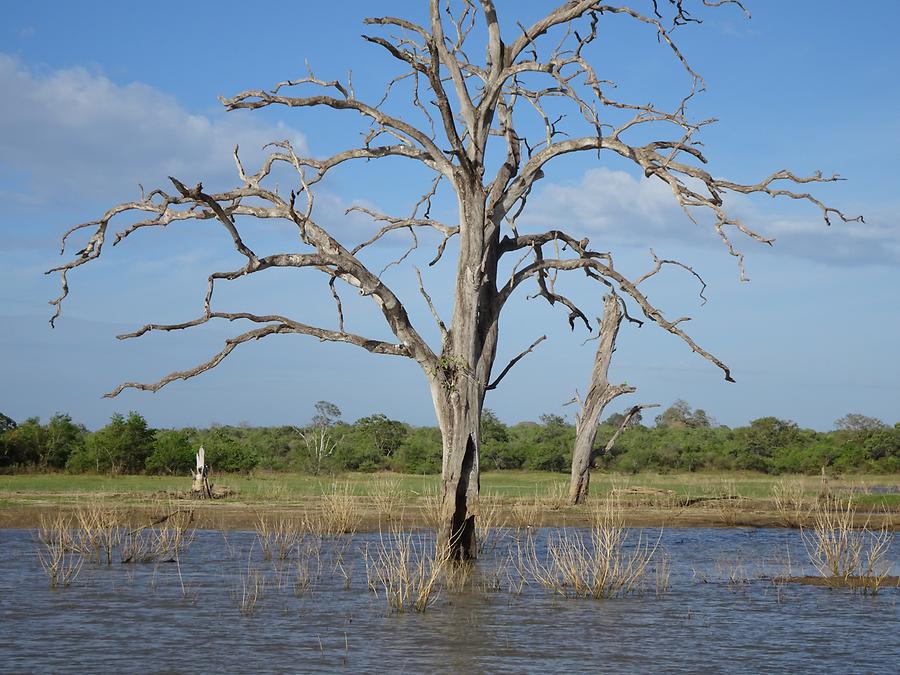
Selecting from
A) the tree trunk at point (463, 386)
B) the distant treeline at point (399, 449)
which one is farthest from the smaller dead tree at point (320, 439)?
the tree trunk at point (463, 386)

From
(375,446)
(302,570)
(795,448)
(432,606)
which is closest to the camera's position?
(432,606)

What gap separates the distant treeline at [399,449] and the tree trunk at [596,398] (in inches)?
33.6

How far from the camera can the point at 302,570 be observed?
1409cm

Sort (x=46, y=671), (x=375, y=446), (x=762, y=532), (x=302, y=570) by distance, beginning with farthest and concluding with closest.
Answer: (x=375, y=446), (x=762, y=532), (x=302, y=570), (x=46, y=671)

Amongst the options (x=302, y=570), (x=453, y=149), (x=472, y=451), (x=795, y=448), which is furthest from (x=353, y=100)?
(x=795, y=448)

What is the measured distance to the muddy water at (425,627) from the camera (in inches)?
379

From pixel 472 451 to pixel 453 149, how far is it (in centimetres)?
418

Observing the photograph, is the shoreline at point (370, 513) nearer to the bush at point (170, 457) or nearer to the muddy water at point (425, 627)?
the muddy water at point (425, 627)

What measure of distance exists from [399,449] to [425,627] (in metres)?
37.4

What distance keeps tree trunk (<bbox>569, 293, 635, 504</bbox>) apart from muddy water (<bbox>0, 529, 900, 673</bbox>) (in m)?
10.8

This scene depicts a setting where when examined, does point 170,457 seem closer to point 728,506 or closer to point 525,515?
point 525,515

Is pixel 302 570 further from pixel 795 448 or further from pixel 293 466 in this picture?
pixel 795 448

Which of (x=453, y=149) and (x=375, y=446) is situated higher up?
(x=453, y=149)

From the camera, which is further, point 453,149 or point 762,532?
point 762,532
